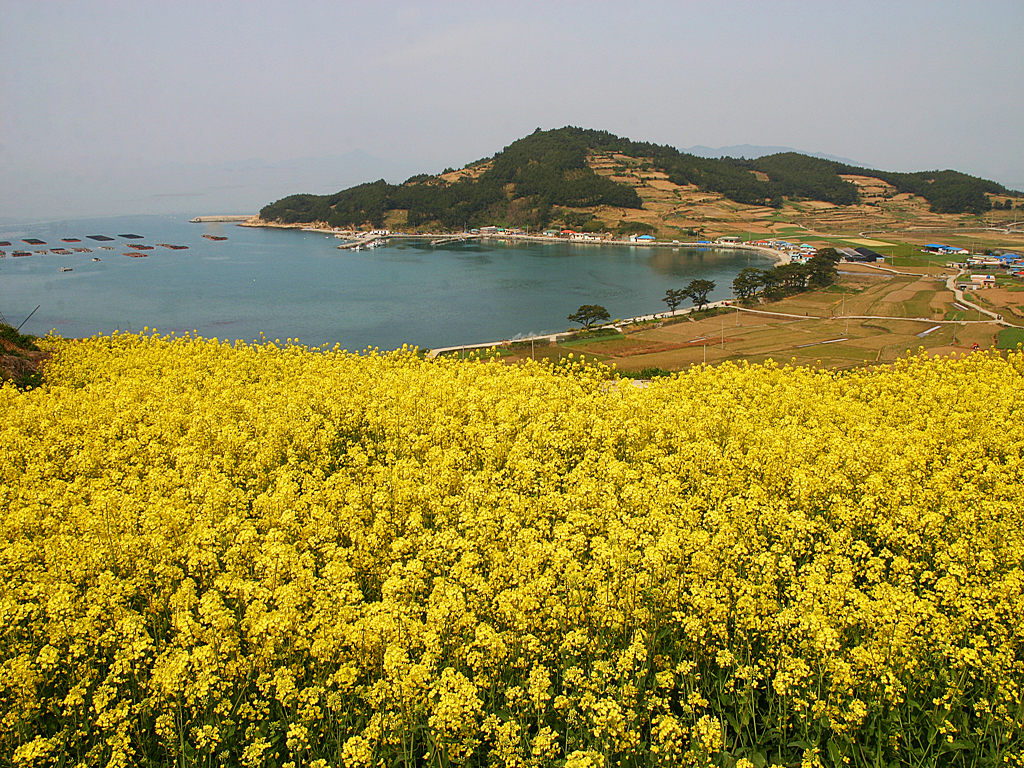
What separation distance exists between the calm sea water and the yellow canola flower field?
41.9 m

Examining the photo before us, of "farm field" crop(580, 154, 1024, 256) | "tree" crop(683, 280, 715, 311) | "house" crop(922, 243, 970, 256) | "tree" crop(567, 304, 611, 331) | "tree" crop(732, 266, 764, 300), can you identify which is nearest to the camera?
"tree" crop(567, 304, 611, 331)

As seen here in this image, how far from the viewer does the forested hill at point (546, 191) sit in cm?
15788

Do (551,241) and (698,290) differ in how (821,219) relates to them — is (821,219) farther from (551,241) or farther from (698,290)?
→ (698,290)

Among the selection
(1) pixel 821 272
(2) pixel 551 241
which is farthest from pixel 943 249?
(2) pixel 551 241

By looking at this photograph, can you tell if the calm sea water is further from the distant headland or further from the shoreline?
the distant headland

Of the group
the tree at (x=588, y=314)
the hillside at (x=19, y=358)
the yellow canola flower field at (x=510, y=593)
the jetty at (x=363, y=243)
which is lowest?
the tree at (x=588, y=314)

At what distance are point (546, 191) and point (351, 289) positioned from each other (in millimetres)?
93645

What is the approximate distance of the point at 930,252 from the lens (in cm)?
9725

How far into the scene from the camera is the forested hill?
157875 mm

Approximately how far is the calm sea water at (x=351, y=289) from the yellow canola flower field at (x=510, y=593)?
41936mm

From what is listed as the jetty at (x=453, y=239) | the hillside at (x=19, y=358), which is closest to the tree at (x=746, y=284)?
the hillside at (x=19, y=358)

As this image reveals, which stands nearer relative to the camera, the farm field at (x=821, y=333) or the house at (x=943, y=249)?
the farm field at (x=821, y=333)

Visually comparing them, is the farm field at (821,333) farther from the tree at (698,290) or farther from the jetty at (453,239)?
the jetty at (453,239)

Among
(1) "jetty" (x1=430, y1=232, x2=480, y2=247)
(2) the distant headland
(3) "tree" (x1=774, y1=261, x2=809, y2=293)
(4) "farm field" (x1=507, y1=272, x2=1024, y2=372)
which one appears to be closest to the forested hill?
(2) the distant headland
